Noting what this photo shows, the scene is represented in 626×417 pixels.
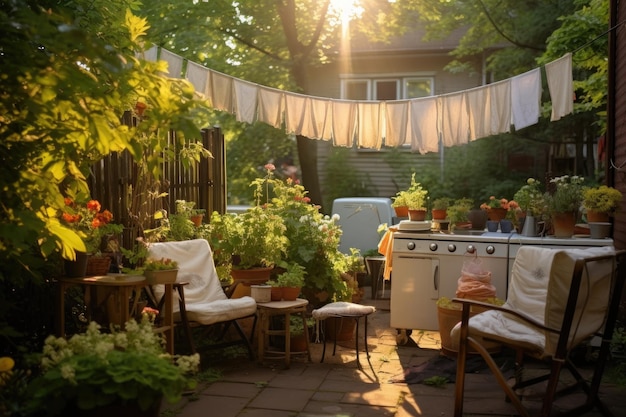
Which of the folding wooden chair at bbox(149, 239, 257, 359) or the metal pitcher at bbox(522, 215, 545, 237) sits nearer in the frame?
the folding wooden chair at bbox(149, 239, 257, 359)

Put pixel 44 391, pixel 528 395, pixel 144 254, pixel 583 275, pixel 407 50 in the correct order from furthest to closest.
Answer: pixel 407 50 → pixel 144 254 → pixel 528 395 → pixel 583 275 → pixel 44 391

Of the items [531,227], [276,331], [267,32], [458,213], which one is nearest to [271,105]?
[458,213]

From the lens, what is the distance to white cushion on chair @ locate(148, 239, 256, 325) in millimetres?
5727

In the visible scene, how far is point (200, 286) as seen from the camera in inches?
247

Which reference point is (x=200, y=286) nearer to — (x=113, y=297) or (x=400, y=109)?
(x=113, y=297)

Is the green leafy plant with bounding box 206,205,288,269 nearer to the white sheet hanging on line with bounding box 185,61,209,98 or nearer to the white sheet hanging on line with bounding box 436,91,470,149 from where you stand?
the white sheet hanging on line with bounding box 185,61,209,98

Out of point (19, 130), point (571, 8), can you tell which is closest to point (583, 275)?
point (19, 130)

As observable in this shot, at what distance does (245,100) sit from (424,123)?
80.2 inches

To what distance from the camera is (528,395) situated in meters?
5.21

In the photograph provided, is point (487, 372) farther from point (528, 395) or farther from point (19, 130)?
point (19, 130)

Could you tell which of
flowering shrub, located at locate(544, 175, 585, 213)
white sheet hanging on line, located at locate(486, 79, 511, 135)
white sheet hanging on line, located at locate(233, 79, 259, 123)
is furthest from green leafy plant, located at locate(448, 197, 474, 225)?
white sheet hanging on line, located at locate(233, 79, 259, 123)

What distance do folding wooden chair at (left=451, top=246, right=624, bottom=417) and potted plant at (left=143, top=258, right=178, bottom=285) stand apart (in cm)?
213

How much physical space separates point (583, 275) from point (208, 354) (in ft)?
11.4

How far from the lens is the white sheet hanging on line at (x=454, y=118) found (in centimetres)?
778
